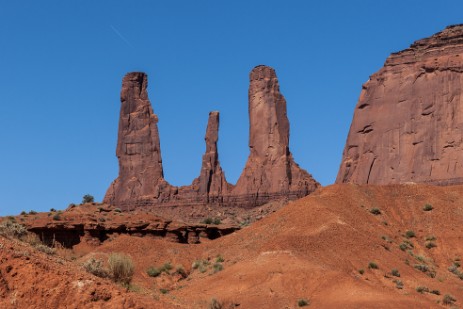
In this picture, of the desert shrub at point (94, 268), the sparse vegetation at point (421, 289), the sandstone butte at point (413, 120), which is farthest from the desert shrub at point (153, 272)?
the sandstone butte at point (413, 120)

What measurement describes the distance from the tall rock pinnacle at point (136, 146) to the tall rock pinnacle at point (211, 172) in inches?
272

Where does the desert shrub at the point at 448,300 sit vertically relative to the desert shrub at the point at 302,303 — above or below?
above

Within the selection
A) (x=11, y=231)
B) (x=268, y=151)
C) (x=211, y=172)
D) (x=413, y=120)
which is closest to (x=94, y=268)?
(x=11, y=231)

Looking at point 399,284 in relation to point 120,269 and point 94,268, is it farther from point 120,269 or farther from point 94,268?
point 94,268

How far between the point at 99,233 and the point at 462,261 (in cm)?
2413

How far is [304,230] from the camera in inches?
1700

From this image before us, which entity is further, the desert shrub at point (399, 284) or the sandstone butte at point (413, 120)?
the sandstone butte at point (413, 120)

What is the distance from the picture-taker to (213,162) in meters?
108

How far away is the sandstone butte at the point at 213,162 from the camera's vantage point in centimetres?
10356

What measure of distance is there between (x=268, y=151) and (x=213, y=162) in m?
8.13

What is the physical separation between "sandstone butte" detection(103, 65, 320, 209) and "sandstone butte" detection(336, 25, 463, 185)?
8.75 meters

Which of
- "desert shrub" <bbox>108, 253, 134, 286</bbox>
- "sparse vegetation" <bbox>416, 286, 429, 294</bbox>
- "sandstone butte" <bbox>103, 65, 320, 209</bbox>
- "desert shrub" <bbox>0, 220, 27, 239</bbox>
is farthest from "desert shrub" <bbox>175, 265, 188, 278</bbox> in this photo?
"sandstone butte" <bbox>103, 65, 320, 209</bbox>

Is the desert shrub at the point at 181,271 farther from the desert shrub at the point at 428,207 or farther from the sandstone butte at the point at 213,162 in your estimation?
the sandstone butte at the point at 213,162

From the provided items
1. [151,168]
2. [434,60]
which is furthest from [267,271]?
[151,168]
